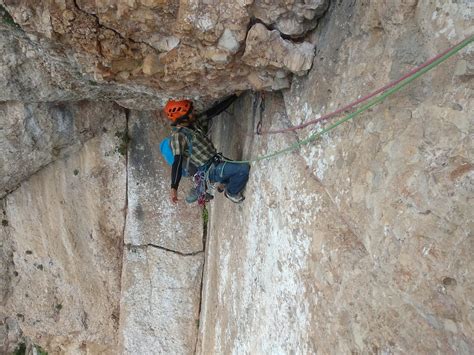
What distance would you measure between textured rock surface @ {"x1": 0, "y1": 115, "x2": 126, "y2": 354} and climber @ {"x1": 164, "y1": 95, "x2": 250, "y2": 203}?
2149 mm

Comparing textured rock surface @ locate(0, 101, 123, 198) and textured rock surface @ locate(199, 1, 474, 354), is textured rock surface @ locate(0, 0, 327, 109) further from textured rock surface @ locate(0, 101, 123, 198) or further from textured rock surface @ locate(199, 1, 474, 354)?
textured rock surface @ locate(0, 101, 123, 198)

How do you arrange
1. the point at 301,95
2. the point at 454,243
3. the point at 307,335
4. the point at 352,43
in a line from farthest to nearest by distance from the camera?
the point at 301,95, the point at 307,335, the point at 352,43, the point at 454,243

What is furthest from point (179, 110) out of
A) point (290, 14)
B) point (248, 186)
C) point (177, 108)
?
point (290, 14)

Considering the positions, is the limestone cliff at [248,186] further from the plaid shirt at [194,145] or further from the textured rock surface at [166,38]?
the plaid shirt at [194,145]

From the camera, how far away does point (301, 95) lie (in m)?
4.05

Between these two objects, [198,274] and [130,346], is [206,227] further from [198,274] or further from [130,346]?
[130,346]

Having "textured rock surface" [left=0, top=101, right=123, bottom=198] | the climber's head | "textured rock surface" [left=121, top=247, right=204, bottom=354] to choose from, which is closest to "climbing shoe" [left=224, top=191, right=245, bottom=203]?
the climber's head

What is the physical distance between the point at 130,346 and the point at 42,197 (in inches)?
115

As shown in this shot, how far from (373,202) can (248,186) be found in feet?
7.72

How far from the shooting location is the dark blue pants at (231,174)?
5.19 meters

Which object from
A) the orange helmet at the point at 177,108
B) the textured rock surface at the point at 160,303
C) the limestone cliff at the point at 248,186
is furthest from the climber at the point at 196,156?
the textured rock surface at the point at 160,303

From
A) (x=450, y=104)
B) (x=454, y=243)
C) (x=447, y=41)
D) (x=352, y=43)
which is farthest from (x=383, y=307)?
(x=352, y=43)

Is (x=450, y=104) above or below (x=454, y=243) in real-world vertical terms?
above

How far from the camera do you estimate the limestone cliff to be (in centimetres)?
262
